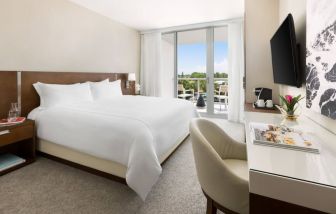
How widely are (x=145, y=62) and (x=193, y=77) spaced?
1.60 m

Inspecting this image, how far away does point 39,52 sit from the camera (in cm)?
277

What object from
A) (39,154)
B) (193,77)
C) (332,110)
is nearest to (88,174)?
(39,154)

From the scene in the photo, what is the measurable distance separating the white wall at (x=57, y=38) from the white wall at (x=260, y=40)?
9.98 ft

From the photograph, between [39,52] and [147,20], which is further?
[147,20]

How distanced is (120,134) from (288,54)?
1.75 meters

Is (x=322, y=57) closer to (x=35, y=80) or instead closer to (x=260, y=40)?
(x=260, y=40)

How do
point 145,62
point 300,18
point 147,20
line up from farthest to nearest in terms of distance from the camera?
point 145,62 → point 147,20 → point 300,18

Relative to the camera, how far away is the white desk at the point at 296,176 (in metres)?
0.56

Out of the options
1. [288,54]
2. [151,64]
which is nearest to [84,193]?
[288,54]

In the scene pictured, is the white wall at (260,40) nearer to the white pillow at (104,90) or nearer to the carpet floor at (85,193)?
the carpet floor at (85,193)

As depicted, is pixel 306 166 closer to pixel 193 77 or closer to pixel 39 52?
pixel 39 52

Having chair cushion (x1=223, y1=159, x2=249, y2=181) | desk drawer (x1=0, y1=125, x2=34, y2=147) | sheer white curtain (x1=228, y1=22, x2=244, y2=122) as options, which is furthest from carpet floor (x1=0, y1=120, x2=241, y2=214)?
sheer white curtain (x1=228, y1=22, x2=244, y2=122)

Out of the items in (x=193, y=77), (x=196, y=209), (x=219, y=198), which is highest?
(x=193, y=77)

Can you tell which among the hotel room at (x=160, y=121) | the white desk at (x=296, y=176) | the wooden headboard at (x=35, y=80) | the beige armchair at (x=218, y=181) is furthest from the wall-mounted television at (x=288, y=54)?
the wooden headboard at (x=35, y=80)
